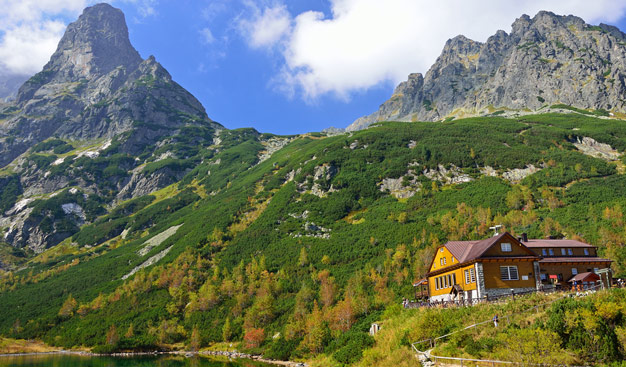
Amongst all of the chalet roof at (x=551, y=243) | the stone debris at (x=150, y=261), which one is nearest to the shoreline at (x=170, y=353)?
the stone debris at (x=150, y=261)

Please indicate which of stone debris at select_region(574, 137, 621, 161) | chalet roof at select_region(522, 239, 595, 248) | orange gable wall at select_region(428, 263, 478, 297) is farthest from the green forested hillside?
chalet roof at select_region(522, 239, 595, 248)

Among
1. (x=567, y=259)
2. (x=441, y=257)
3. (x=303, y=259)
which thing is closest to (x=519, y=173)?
(x=303, y=259)

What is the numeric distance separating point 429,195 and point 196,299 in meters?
76.6

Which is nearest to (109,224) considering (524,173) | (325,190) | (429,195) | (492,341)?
(325,190)

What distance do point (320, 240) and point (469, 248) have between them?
69424 mm

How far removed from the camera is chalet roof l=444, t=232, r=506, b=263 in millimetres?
42250

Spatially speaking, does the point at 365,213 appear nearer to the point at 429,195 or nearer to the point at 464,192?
the point at 429,195

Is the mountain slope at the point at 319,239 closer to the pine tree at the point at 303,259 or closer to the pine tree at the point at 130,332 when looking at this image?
the pine tree at the point at 130,332

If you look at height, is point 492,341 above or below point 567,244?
below

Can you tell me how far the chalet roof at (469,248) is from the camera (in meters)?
42.2

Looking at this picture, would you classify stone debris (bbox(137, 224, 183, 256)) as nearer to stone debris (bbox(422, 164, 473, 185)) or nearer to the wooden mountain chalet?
stone debris (bbox(422, 164, 473, 185))

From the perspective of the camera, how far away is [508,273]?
41906 mm

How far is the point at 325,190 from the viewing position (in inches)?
5797

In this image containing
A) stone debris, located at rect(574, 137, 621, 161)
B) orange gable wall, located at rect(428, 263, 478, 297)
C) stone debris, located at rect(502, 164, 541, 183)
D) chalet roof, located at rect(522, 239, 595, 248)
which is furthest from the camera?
stone debris, located at rect(574, 137, 621, 161)
